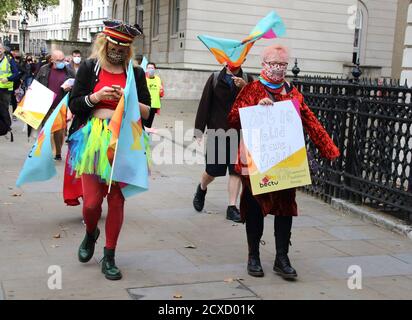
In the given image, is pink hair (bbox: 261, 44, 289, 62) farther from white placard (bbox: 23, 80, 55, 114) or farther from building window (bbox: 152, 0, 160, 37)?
building window (bbox: 152, 0, 160, 37)

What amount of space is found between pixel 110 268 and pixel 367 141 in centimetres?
376

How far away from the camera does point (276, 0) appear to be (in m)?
26.5

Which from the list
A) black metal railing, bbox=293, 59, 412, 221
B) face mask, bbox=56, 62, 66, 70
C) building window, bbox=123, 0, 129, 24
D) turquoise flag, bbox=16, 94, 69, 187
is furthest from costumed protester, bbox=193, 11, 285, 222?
building window, bbox=123, 0, 129, 24

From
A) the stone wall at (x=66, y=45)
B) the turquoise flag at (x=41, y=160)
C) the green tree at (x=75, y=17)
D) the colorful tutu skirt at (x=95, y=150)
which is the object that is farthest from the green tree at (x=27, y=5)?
the colorful tutu skirt at (x=95, y=150)

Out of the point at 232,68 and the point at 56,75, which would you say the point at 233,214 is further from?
the point at 56,75

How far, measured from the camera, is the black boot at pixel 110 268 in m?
4.47

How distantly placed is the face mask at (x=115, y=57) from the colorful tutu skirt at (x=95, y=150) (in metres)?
0.46

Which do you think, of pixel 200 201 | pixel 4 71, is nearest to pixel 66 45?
pixel 4 71

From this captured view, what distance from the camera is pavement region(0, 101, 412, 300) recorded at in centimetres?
435

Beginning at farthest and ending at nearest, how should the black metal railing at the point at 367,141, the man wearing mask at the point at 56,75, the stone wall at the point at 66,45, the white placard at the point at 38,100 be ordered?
1. the stone wall at the point at 66,45
2. the man wearing mask at the point at 56,75
3. the white placard at the point at 38,100
4. the black metal railing at the point at 367,141

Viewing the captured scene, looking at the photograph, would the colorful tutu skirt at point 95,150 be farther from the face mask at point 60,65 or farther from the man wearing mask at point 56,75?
the face mask at point 60,65

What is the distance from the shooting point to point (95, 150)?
447 centimetres

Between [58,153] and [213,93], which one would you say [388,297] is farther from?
[58,153]
